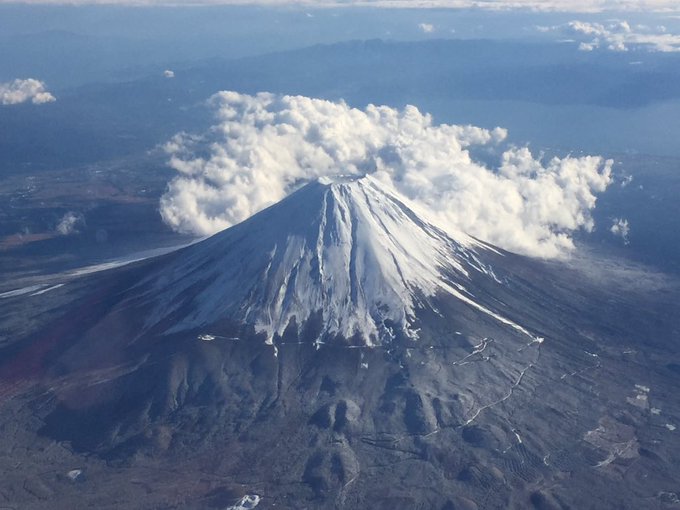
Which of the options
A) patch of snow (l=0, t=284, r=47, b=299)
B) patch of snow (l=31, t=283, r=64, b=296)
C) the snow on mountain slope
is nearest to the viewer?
the snow on mountain slope

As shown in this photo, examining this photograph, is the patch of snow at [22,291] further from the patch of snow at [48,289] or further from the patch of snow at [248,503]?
the patch of snow at [248,503]

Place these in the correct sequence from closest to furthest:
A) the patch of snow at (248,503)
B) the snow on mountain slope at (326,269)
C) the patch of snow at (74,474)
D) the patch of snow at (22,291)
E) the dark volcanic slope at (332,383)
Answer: the patch of snow at (248,503)
the dark volcanic slope at (332,383)
the patch of snow at (74,474)
the snow on mountain slope at (326,269)
the patch of snow at (22,291)

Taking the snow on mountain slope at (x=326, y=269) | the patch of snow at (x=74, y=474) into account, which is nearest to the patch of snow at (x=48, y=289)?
the snow on mountain slope at (x=326, y=269)

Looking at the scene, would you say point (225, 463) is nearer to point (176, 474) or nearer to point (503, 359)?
point (176, 474)

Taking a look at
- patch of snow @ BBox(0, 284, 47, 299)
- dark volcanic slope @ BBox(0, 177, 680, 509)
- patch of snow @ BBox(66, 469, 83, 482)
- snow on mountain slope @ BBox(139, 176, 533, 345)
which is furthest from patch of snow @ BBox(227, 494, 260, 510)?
patch of snow @ BBox(0, 284, 47, 299)

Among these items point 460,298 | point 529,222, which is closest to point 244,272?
point 460,298

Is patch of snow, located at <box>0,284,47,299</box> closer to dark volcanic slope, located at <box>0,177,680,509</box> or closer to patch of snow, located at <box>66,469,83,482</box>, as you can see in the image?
dark volcanic slope, located at <box>0,177,680,509</box>

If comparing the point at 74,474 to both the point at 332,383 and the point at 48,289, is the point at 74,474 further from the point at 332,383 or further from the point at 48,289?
the point at 48,289
